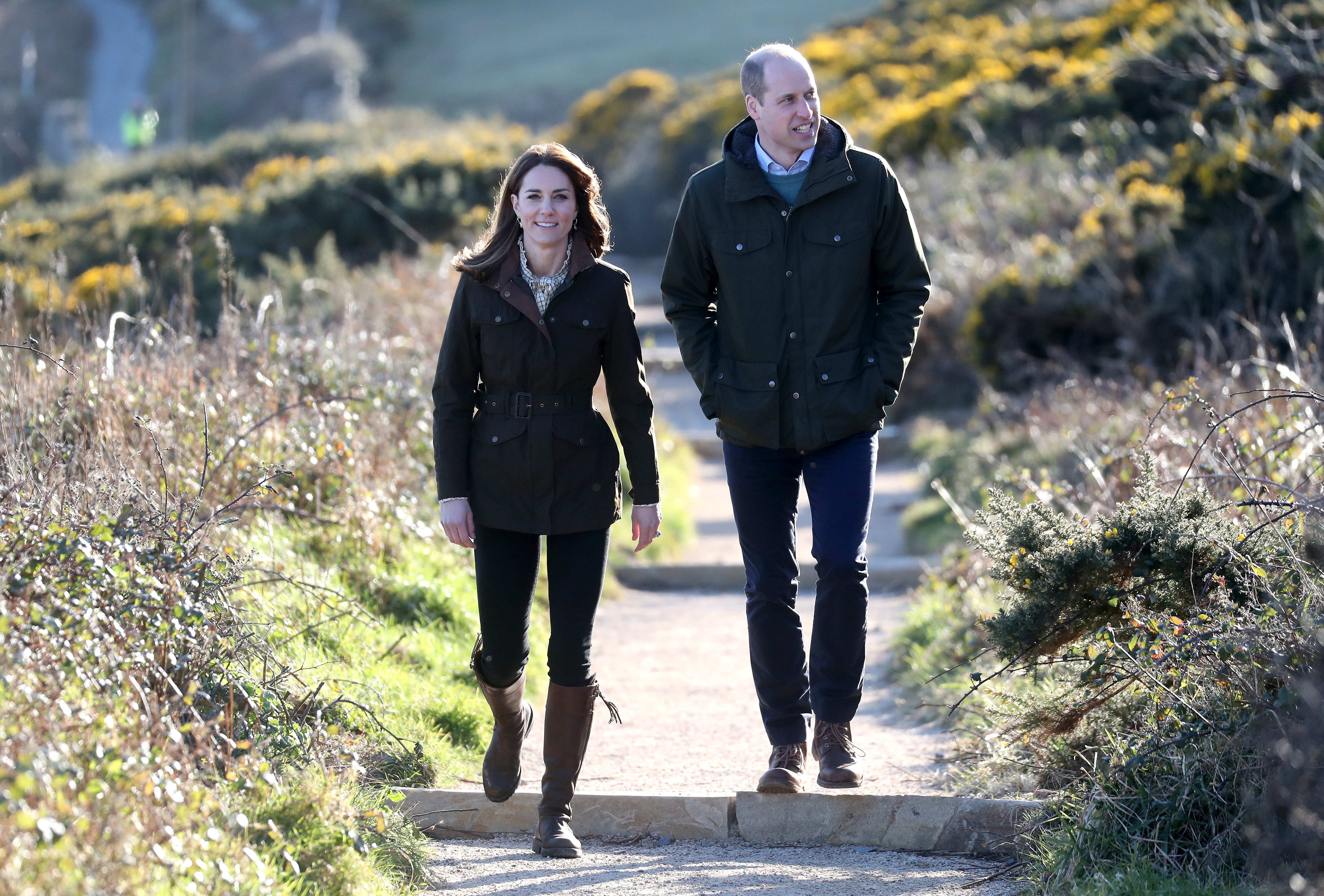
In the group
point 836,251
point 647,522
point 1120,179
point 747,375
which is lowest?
point 647,522

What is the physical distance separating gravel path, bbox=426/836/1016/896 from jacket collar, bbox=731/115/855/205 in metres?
1.80

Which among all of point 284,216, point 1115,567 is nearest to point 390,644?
point 1115,567

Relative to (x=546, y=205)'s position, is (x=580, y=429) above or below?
below

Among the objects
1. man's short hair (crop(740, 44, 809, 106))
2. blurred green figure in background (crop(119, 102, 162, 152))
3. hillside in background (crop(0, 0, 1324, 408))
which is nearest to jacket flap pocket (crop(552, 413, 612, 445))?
man's short hair (crop(740, 44, 809, 106))

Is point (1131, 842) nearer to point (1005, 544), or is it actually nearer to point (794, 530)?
point (1005, 544)

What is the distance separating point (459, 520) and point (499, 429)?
29 centimetres

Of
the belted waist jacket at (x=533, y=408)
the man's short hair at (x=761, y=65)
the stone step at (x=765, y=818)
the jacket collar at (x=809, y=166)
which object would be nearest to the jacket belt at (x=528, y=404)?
the belted waist jacket at (x=533, y=408)

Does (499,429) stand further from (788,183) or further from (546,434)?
(788,183)

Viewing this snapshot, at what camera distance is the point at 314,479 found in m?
6.46

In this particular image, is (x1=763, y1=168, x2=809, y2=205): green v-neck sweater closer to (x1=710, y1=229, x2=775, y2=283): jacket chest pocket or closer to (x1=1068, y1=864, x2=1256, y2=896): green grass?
(x1=710, y1=229, x2=775, y2=283): jacket chest pocket

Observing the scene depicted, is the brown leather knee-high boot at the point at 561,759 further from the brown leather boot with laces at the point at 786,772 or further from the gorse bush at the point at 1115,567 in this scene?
the gorse bush at the point at 1115,567

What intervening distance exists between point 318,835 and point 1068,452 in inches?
222

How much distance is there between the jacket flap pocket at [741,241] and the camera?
14.2 ft

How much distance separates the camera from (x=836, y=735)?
174 inches
